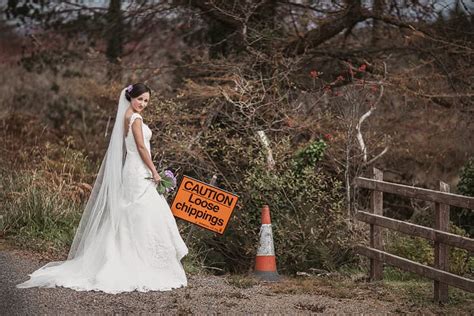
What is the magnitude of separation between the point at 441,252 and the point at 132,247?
3.04 m

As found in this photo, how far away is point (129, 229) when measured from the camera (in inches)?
334

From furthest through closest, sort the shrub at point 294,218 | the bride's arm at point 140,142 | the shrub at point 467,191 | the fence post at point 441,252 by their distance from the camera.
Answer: the shrub at point 467,191 → the shrub at point 294,218 → the bride's arm at point 140,142 → the fence post at point 441,252

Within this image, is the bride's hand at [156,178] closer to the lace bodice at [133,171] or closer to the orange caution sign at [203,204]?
the lace bodice at [133,171]

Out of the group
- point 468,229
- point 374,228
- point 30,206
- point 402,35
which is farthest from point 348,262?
point 402,35

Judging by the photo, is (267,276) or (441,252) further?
(267,276)

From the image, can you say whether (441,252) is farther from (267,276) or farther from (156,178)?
(156,178)

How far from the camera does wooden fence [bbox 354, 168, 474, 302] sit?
786cm

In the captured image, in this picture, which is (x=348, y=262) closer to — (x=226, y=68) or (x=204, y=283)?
(x=204, y=283)

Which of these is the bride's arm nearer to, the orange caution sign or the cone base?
the orange caution sign

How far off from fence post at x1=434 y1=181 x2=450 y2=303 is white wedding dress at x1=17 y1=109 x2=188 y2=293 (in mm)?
2506

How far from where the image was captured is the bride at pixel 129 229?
8.30m

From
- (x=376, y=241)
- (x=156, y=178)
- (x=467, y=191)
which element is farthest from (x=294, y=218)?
(x=156, y=178)

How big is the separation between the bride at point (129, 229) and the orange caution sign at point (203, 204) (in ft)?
2.74

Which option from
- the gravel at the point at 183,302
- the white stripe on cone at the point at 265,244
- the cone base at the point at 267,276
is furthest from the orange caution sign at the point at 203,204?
the gravel at the point at 183,302
